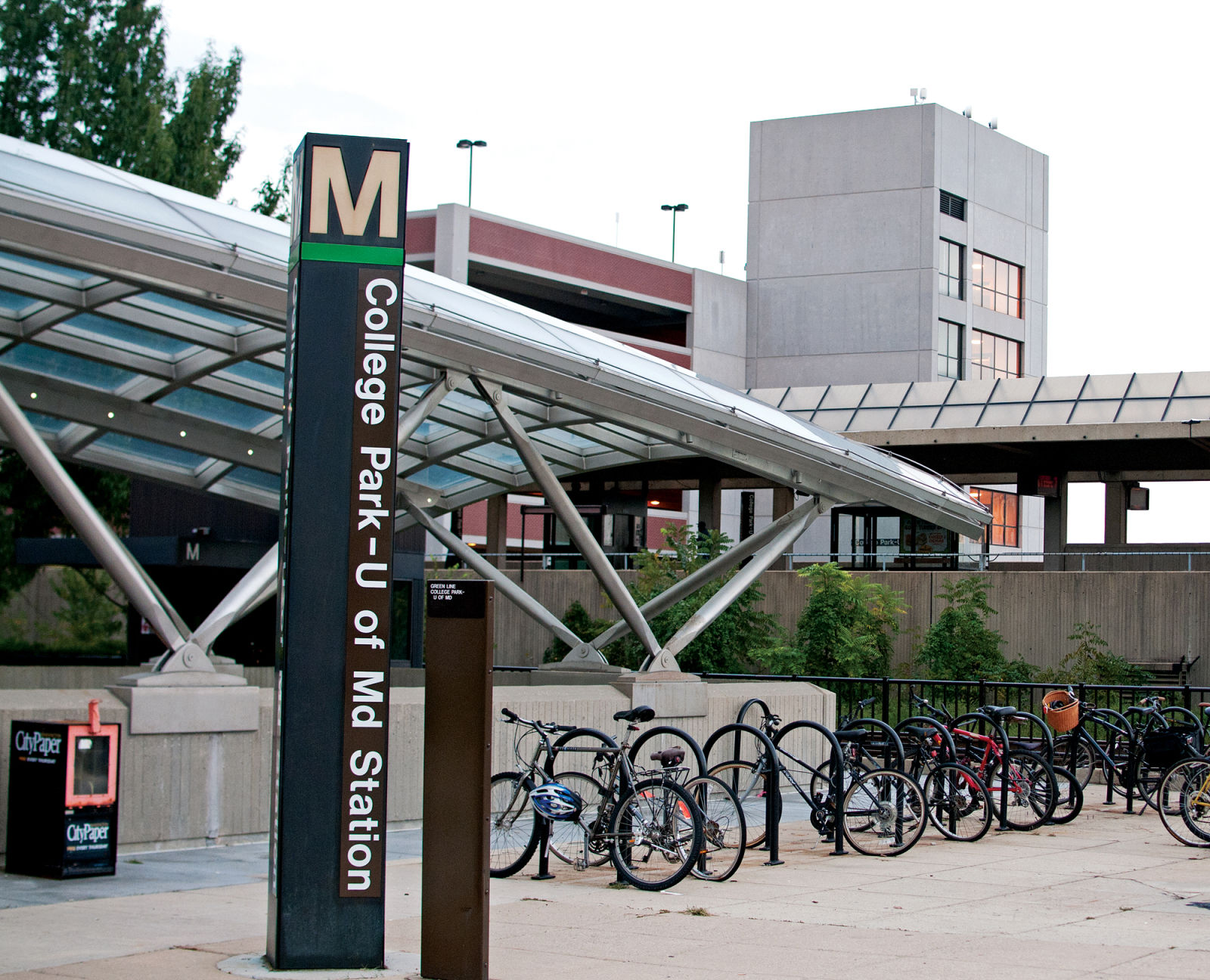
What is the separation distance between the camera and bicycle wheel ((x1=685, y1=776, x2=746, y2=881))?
1027 cm

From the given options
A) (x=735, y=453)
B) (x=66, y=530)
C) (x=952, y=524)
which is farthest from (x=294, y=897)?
(x=66, y=530)

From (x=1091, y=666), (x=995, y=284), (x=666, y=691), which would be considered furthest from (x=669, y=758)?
(x=995, y=284)

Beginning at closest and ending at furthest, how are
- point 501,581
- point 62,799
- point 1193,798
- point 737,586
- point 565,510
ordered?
point 62,799 → point 1193,798 → point 565,510 → point 737,586 → point 501,581

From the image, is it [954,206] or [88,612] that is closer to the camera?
[88,612]

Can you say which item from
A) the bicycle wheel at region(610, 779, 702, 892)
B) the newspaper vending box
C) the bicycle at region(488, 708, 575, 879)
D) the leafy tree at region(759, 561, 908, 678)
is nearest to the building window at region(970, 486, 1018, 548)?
the leafy tree at region(759, 561, 908, 678)

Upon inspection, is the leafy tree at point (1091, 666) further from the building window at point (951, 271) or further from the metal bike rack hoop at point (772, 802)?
the building window at point (951, 271)

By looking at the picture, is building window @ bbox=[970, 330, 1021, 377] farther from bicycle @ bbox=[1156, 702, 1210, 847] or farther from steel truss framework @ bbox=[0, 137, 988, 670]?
bicycle @ bbox=[1156, 702, 1210, 847]

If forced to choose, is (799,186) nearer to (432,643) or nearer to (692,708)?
(692,708)

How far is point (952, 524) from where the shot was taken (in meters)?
18.5

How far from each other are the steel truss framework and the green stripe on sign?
3493 mm

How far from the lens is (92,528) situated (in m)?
11.2

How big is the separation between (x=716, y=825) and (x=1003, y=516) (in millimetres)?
56636

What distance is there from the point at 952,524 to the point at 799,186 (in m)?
46.1

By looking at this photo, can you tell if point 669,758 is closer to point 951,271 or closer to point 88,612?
point 88,612
